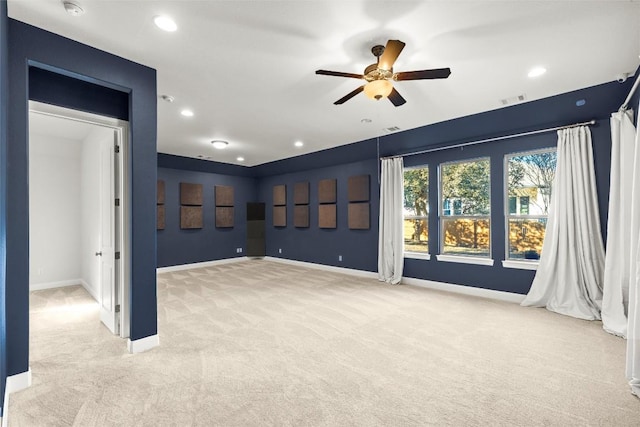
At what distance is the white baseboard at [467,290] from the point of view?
181 inches

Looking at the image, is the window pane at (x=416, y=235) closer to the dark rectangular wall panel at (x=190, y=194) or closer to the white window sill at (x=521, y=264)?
the white window sill at (x=521, y=264)

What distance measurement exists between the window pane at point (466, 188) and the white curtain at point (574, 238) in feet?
3.33

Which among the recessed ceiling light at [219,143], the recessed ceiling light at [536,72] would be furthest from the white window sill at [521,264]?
the recessed ceiling light at [219,143]

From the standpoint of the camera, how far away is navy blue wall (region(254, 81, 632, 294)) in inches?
152


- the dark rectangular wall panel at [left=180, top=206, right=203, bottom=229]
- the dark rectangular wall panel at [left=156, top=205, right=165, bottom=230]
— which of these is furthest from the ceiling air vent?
the dark rectangular wall panel at [left=156, top=205, right=165, bottom=230]

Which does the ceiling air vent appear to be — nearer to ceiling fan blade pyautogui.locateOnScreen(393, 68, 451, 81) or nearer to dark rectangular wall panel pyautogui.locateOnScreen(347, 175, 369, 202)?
ceiling fan blade pyautogui.locateOnScreen(393, 68, 451, 81)

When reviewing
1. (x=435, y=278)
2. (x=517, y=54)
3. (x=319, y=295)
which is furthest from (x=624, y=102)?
(x=319, y=295)

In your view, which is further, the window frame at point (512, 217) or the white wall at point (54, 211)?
the white wall at point (54, 211)

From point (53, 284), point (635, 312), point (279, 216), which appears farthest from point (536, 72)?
point (53, 284)

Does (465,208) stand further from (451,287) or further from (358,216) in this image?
(358,216)

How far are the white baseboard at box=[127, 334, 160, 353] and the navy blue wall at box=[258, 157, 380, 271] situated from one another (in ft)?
14.6

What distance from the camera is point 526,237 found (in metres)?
4.66

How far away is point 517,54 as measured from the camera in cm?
288

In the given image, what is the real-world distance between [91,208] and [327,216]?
4637 millimetres
